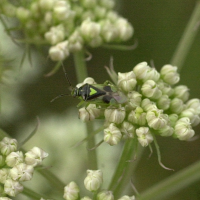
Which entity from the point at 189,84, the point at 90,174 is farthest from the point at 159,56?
the point at 90,174

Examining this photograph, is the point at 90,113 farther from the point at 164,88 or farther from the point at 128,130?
the point at 164,88

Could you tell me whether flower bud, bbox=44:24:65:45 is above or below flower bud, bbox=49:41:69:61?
above

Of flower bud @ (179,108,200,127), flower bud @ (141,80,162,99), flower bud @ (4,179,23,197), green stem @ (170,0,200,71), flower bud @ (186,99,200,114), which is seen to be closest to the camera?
flower bud @ (4,179,23,197)

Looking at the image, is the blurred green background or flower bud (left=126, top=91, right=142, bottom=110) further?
the blurred green background

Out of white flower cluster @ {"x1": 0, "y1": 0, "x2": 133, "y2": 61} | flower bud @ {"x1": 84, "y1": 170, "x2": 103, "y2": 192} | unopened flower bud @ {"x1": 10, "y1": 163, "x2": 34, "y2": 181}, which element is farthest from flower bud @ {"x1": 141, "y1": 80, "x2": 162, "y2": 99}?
unopened flower bud @ {"x1": 10, "y1": 163, "x2": 34, "y2": 181}

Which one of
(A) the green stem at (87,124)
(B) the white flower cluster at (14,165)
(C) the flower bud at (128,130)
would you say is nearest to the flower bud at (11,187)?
(B) the white flower cluster at (14,165)

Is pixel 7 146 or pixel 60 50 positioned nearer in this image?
pixel 7 146

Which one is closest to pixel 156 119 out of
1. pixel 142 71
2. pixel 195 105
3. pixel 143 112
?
pixel 143 112

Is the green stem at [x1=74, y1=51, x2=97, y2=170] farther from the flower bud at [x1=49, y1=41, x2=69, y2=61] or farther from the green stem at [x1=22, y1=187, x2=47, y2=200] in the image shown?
the green stem at [x1=22, y1=187, x2=47, y2=200]
